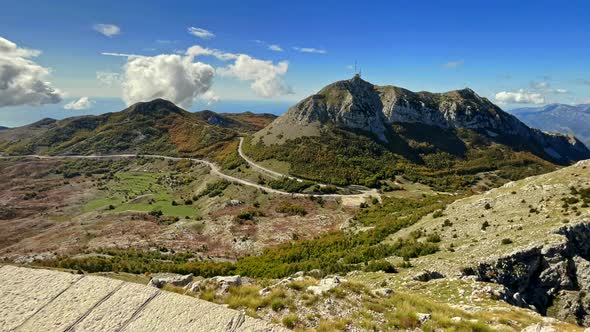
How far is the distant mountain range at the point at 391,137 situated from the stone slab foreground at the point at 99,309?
90521 mm

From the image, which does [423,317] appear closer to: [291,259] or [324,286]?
[324,286]

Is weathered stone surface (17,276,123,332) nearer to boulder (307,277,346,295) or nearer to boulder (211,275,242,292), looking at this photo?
boulder (211,275,242,292)

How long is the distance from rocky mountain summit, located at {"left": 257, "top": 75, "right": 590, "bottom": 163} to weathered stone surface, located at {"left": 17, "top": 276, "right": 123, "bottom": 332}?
124 meters

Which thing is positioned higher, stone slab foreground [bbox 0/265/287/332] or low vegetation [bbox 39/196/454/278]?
stone slab foreground [bbox 0/265/287/332]

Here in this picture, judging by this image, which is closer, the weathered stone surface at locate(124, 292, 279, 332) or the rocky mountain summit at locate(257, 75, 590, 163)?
the weathered stone surface at locate(124, 292, 279, 332)

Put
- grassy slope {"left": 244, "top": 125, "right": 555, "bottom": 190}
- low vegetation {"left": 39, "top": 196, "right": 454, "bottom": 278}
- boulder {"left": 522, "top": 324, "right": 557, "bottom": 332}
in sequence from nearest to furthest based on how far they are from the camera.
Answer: boulder {"left": 522, "top": 324, "right": 557, "bottom": 332} → low vegetation {"left": 39, "top": 196, "right": 454, "bottom": 278} → grassy slope {"left": 244, "top": 125, "right": 555, "bottom": 190}

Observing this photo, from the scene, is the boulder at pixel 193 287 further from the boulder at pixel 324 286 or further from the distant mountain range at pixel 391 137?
the distant mountain range at pixel 391 137

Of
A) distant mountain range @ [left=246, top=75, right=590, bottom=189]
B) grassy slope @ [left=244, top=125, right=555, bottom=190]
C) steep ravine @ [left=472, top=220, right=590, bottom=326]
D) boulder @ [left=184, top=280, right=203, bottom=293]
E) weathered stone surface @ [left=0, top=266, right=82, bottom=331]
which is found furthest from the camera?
distant mountain range @ [left=246, top=75, right=590, bottom=189]

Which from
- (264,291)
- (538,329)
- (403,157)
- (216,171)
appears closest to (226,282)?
(264,291)

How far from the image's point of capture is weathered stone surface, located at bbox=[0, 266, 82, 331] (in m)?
9.59

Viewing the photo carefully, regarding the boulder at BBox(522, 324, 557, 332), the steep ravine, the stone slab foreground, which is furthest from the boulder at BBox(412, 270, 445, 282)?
the stone slab foreground

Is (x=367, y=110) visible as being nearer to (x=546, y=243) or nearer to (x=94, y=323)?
(x=546, y=243)

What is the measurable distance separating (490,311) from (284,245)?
42891mm

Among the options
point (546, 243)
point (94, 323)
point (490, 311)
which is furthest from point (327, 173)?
point (94, 323)
